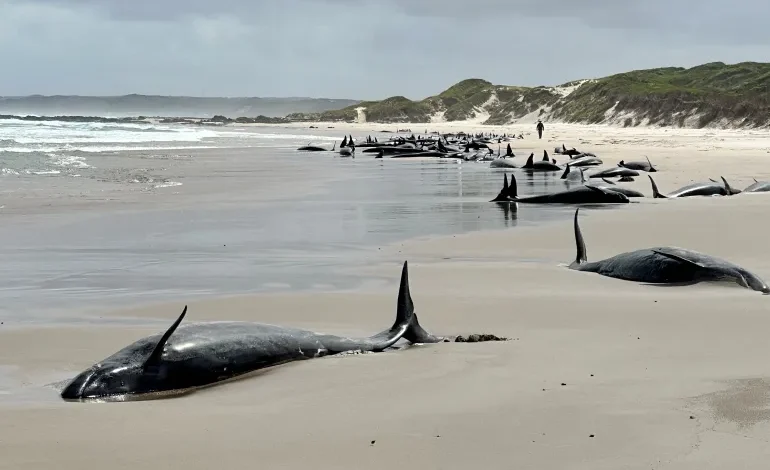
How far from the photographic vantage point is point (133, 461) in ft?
11.1

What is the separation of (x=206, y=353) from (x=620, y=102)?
227 feet

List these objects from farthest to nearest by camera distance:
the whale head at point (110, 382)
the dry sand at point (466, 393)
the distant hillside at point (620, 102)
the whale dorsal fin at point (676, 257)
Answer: the distant hillside at point (620, 102)
the whale dorsal fin at point (676, 257)
the whale head at point (110, 382)
the dry sand at point (466, 393)

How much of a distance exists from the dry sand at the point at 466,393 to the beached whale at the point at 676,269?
0.53 feet

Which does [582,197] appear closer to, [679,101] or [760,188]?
[760,188]

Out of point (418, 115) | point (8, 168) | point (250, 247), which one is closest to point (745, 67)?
point (418, 115)

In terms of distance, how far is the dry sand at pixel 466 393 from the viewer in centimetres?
340

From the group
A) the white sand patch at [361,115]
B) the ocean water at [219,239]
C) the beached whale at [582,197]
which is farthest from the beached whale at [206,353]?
the white sand patch at [361,115]

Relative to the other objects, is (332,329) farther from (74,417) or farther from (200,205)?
Result: (200,205)

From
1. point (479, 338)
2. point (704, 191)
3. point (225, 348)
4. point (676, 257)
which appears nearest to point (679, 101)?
point (704, 191)

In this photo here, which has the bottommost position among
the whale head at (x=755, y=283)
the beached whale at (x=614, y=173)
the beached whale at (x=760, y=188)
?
the beached whale at (x=614, y=173)

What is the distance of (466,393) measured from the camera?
422cm

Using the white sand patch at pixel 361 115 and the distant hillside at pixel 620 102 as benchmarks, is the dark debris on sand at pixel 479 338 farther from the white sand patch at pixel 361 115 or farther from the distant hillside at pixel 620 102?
the white sand patch at pixel 361 115

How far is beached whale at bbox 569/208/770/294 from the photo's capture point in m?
6.85

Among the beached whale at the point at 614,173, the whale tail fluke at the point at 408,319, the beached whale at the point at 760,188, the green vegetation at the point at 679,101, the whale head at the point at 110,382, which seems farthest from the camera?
the green vegetation at the point at 679,101
